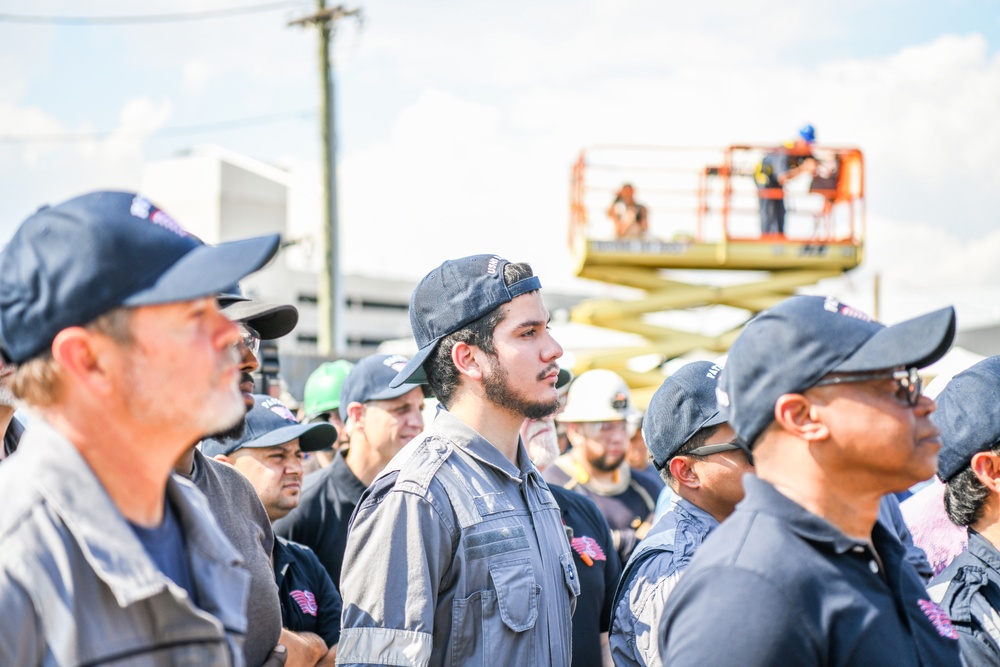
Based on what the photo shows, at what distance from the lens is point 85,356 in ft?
5.66

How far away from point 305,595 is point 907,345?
100 inches

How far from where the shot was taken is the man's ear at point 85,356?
171 cm

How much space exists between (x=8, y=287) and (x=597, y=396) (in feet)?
18.0

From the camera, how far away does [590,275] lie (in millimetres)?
16156

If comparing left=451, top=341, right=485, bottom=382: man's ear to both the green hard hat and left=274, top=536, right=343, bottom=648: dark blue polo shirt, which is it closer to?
left=274, top=536, right=343, bottom=648: dark blue polo shirt

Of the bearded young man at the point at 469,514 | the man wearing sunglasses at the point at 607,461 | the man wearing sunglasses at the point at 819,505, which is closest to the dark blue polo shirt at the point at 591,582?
the bearded young man at the point at 469,514

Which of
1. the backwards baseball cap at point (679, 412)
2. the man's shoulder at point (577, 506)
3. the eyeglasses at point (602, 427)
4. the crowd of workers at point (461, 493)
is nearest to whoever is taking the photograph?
the crowd of workers at point (461, 493)

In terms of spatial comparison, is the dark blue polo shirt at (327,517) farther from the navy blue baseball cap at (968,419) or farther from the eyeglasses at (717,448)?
the navy blue baseball cap at (968,419)

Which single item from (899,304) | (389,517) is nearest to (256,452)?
(389,517)

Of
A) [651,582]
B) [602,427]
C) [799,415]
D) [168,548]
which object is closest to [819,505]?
[799,415]

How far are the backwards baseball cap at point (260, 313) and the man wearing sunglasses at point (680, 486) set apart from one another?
1390 millimetres

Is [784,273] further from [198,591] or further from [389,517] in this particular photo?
[198,591]

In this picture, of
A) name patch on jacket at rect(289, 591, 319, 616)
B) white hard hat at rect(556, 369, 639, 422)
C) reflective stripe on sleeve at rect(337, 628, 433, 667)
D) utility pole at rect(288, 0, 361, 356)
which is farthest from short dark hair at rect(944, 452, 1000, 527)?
utility pole at rect(288, 0, 361, 356)

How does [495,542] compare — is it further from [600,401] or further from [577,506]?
[600,401]
